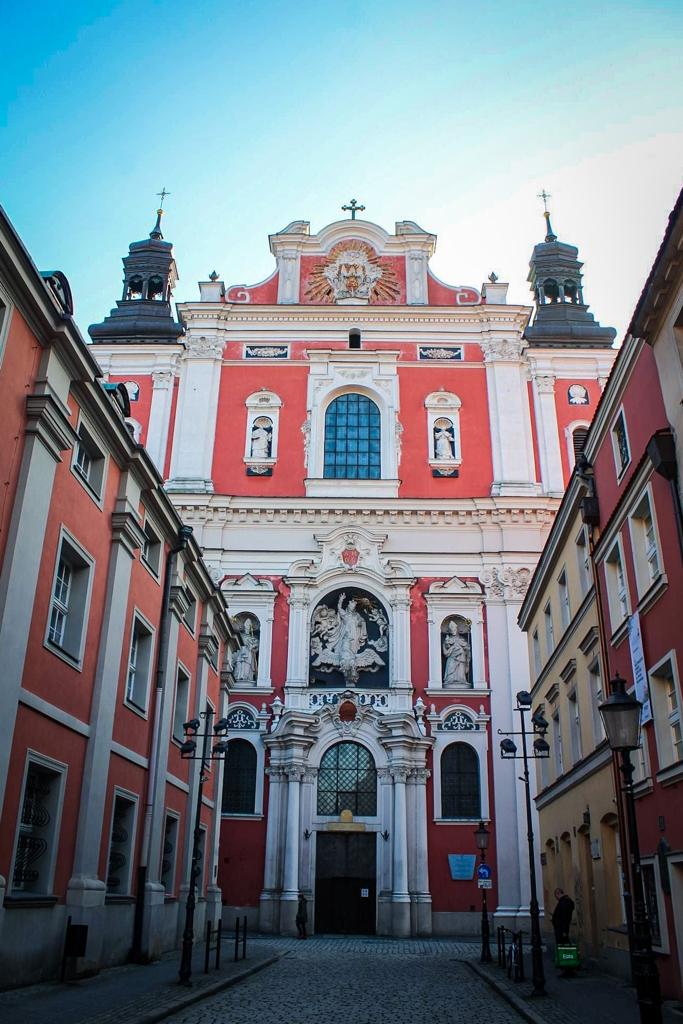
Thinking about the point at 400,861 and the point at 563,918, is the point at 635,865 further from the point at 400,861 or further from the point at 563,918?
the point at 400,861

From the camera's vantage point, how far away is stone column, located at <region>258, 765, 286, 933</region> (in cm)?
2792

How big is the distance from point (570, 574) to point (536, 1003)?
920 centimetres

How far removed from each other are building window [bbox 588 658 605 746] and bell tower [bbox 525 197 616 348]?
2205cm

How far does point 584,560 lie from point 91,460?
9436 millimetres

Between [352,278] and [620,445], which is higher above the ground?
[352,278]

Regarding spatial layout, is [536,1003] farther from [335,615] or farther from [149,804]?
[335,615]

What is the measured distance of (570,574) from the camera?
782 inches

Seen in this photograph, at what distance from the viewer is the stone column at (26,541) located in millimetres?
11586

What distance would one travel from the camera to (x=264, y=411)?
3578cm

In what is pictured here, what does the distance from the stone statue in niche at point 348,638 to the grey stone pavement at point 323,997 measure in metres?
13.2

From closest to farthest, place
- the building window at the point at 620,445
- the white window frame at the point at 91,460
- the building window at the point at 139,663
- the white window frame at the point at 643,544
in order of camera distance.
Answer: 1. the white window frame at the point at 643,544
2. the white window frame at the point at 91,460
3. the building window at the point at 620,445
4. the building window at the point at 139,663

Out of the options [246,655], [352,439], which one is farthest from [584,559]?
[352,439]

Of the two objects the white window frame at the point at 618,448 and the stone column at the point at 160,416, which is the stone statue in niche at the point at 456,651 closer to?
the stone column at the point at 160,416

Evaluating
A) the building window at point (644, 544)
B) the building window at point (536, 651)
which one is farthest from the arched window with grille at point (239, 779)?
the building window at point (644, 544)
